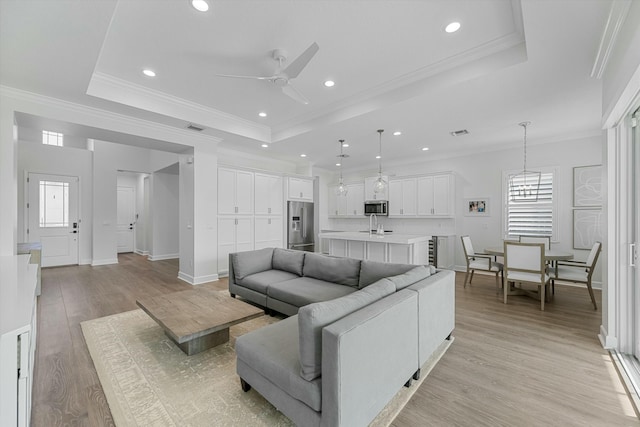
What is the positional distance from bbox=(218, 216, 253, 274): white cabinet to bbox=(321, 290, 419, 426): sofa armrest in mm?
4345

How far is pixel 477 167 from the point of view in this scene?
614 centimetres

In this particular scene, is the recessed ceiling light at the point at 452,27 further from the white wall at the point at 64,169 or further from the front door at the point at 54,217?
the front door at the point at 54,217

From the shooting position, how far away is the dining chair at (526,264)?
3.55m

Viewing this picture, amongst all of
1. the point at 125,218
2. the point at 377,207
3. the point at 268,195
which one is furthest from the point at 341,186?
the point at 125,218

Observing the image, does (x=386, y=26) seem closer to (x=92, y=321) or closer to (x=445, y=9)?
(x=445, y=9)

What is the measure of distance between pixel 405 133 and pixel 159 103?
13.2 feet

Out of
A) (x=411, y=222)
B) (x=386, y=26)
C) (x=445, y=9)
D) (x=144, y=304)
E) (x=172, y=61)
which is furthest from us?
(x=411, y=222)

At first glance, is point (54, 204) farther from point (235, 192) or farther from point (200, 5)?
point (200, 5)

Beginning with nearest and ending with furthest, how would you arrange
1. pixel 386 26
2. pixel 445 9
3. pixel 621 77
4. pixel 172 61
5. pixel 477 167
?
1. pixel 621 77
2. pixel 445 9
3. pixel 386 26
4. pixel 172 61
5. pixel 477 167

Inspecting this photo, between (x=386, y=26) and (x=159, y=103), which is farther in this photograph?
(x=159, y=103)

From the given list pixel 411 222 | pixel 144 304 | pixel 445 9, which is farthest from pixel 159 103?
pixel 411 222

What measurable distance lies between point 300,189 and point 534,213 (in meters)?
5.15

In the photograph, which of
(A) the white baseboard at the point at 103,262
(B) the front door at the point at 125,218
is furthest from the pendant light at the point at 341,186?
(B) the front door at the point at 125,218

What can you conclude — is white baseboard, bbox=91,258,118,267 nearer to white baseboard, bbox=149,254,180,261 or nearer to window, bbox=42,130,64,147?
white baseboard, bbox=149,254,180,261
